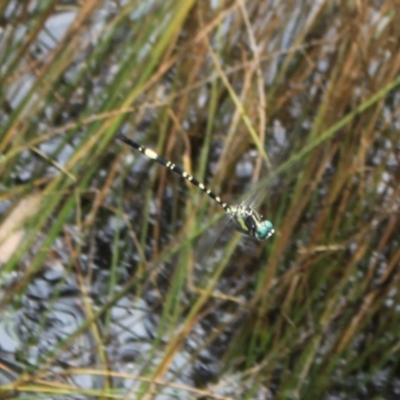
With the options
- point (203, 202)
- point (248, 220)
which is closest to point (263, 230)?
point (248, 220)

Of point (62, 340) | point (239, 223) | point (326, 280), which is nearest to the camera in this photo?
point (239, 223)

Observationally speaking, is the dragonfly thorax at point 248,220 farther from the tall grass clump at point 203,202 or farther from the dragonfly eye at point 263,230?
the tall grass clump at point 203,202

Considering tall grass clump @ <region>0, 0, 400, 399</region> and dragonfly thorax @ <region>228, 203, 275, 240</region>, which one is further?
tall grass clump @ <region>0, 0, 400, 399</region>

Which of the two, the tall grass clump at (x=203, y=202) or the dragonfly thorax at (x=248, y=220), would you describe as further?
the tall grass clump at (x=203, y=202)

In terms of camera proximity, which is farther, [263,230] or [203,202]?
[203,202]

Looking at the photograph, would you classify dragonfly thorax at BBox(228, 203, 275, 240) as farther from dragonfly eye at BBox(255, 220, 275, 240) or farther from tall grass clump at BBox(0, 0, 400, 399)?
tall grass clump at BBox(0, 0, 400, 399)

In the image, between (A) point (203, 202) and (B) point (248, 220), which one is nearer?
(B) point (248, 220)

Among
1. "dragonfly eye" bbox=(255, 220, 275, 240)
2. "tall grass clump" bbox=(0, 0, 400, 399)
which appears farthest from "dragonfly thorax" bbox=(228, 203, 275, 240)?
"tall grass clump" bbox=(0, 0, 400, 399)

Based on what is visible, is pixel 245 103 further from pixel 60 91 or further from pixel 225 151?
pixel 60 91

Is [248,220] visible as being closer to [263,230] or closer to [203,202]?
[263,230]

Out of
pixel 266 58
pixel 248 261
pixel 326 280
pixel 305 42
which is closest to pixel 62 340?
pixel 248 261

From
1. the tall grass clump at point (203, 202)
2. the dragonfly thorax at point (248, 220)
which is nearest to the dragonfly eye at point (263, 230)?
the dragonfly thorax at point (248, 220)
